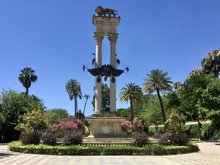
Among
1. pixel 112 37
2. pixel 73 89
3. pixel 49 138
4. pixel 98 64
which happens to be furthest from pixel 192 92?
pixel 73 89

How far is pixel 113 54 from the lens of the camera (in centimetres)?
4216

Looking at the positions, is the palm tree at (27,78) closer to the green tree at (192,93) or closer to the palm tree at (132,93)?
the palm tree at (132,93)

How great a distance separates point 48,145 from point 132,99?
158 ft

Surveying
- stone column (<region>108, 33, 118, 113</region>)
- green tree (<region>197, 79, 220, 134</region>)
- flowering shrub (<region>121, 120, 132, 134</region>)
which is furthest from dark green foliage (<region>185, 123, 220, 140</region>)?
stone column (<region>108, 33, 118, 113</region>)

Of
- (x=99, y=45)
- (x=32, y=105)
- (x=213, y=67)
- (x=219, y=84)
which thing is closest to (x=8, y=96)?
(x=32, y=105)

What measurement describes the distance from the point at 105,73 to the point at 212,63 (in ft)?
123

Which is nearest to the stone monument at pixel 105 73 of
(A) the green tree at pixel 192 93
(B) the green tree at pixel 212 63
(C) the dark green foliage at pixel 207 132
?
(A) the green tree at pixel 192 93

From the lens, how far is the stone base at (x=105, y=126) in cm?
3722

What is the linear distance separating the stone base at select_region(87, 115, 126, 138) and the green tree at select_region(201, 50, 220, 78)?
38584 millimetres

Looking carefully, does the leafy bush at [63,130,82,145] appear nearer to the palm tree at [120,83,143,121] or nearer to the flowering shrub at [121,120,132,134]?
the flowering shrub at [121,120,132,134]

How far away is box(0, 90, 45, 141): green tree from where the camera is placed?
5109 centimetres

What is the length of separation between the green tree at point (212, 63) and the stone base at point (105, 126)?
38.6 m

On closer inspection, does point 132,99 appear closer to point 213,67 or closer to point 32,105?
point 213,67

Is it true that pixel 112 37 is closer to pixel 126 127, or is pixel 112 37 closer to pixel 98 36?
pixel 98 36
